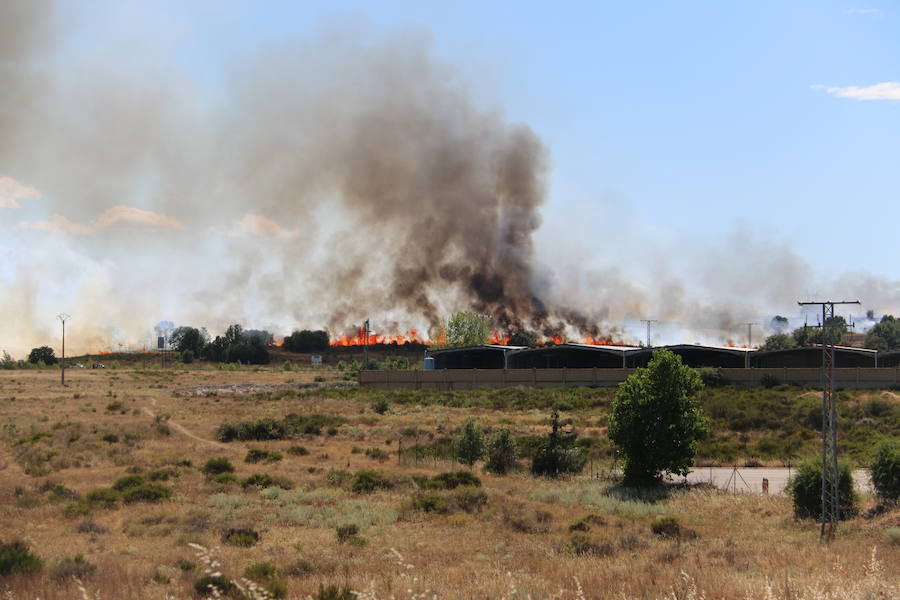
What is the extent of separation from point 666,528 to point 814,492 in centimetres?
575

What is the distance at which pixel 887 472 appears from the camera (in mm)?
26891

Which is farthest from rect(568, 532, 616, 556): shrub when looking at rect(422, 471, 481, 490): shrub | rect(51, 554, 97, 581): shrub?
rect(51, 554, 97, 581): shrub

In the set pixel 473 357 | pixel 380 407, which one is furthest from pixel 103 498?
pixel 473 357

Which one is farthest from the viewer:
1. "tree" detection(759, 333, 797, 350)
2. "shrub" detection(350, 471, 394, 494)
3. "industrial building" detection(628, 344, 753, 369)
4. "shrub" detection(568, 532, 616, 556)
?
"tree" detection(759, 333, 797, 350)

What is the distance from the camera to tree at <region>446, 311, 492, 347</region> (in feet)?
474

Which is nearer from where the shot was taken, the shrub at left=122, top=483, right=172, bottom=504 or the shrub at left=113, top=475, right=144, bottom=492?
the shrub at left=122, top=483, right=172, bottom=504

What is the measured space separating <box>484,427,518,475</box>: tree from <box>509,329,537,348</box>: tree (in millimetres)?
99639

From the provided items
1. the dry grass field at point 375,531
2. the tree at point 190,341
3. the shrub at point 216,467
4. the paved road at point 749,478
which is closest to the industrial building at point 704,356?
the dry grass field at point 375,531

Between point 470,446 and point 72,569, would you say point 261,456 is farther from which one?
point 72,569

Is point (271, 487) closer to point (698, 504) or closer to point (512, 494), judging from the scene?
point (512, 494)

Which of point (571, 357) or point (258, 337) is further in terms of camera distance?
point (258, 337)

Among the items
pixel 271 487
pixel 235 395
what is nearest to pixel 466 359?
pixel 235 395

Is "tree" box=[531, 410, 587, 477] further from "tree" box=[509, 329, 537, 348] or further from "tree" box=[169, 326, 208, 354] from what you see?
"tree" box=[169, 326, 208, 354]

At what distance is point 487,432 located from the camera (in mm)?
50875
